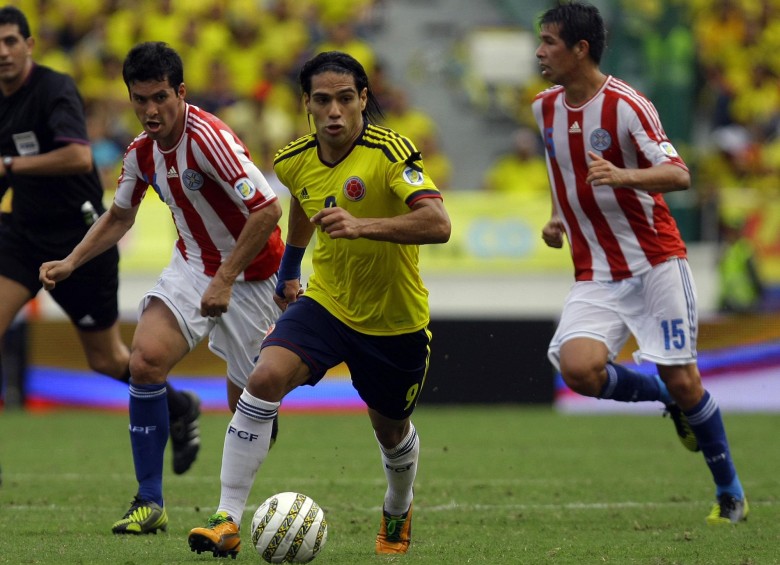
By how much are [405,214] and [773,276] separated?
10838 mm

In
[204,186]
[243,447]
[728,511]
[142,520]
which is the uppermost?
[204,186]

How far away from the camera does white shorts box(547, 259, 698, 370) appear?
6.71 meters

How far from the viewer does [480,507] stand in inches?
293

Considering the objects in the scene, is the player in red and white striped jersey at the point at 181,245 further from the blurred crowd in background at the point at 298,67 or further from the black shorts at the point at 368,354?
the blurred crowd in background at the point at 298,67

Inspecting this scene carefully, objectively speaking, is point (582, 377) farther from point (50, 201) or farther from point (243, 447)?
point (50, 201)

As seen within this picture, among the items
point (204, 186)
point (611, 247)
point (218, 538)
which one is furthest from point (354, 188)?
point (611, 247)

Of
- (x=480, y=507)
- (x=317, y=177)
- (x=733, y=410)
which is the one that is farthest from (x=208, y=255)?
(x=733, y=410)

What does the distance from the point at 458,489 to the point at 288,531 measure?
10.4 feet

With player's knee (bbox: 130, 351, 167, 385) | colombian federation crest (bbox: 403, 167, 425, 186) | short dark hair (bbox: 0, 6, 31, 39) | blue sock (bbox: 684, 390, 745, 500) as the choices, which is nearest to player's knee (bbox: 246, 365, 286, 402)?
colombian federation crest (bbox: 403, 167, 425, 186)

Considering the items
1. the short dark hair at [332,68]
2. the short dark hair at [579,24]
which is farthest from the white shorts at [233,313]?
the short dark hair at [579,24]

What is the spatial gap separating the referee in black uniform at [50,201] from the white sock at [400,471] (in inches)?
90.5

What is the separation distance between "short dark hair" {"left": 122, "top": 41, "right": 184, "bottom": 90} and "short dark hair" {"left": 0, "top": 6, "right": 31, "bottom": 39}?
1.71 meters

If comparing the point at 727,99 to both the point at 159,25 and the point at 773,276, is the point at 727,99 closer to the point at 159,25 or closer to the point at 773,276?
the point at 773,276

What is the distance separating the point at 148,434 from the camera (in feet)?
21.5
